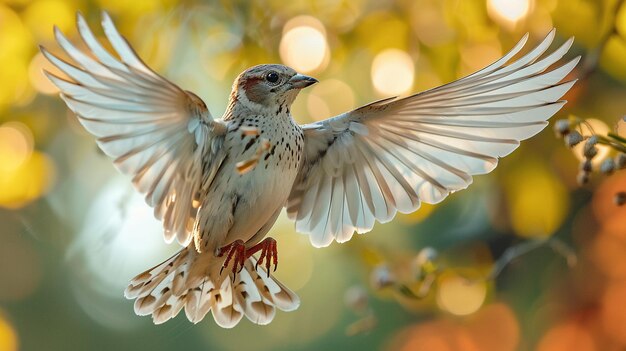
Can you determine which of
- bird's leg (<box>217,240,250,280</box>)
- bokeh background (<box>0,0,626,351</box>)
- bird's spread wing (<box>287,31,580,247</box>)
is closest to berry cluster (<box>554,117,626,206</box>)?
bird's spread wing (<box>287,31,580,247</box>)

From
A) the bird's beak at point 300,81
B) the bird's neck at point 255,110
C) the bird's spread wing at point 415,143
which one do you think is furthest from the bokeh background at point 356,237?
the bird's beak at point 300,81

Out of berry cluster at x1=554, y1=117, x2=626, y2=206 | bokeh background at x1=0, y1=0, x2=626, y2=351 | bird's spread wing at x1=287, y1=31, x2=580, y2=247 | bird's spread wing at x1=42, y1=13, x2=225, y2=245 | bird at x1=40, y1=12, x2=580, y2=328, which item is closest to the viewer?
bird's spread wing at x1=42, y1=13, x2=225, y2=245

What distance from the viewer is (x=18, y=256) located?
15.3 feet

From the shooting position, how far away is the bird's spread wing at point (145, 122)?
1.46 metres

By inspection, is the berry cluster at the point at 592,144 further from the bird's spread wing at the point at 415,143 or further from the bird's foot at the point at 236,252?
the bird's foot at the point at 236,252

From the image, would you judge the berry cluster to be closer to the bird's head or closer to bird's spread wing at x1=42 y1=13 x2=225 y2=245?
the bird's head

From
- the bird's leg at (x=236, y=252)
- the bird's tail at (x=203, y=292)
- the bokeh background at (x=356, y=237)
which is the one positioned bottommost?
the bird's leg at (x=236, y=252)

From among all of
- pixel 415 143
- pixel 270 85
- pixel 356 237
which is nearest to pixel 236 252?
pixel 270 85

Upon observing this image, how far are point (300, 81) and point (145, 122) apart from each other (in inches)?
16.6

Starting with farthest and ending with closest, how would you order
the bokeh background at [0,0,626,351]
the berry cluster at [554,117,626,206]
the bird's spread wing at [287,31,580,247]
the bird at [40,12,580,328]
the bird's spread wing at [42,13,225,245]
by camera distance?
the bokeh background at [0,0,626,351], the bird's spread wing at [287,31,580,247], the berry cluster at [554,117,626,206], the bird at [40,12,580,328], the bird's spread wing at [42,13,225,245]

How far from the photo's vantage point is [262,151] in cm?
162

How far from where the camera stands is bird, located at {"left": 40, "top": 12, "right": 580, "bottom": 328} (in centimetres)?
156

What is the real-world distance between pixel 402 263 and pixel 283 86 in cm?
157

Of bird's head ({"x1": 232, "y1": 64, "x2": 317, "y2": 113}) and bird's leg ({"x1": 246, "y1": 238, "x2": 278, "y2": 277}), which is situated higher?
bird's head ({"x1": 232, "y1": 64, "x2": 317, "y2": 113})
